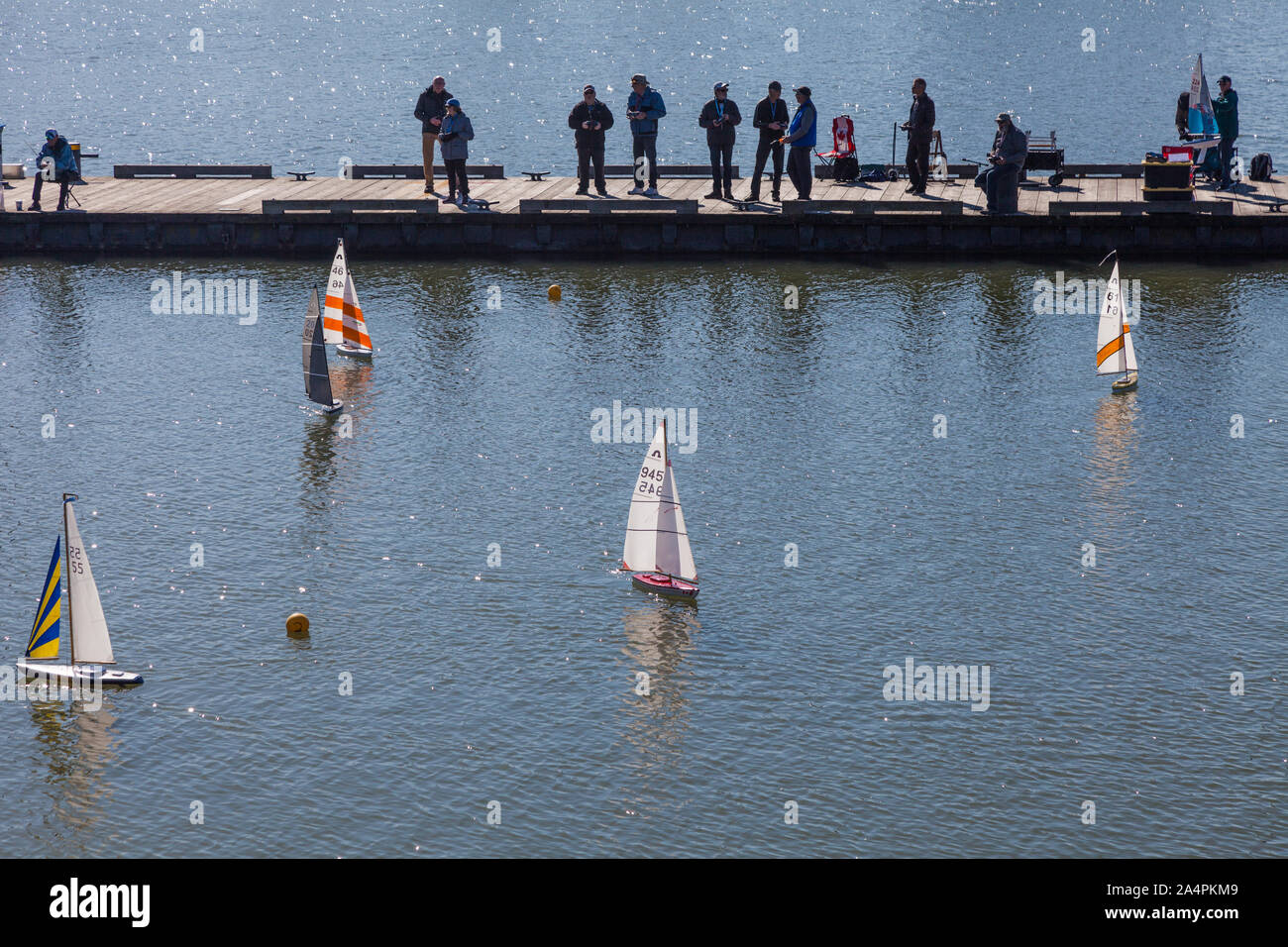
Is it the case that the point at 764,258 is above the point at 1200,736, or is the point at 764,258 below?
above

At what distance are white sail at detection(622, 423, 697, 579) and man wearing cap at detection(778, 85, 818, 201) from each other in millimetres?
21079

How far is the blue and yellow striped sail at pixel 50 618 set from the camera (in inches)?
950

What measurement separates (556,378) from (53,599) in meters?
16.9

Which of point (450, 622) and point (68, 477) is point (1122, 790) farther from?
point (68, 477)

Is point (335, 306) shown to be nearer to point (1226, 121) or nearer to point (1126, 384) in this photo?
point (1126, 384)

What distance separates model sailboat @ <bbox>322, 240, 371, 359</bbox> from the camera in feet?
131

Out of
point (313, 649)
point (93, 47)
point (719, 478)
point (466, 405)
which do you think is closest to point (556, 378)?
point (466, 405)

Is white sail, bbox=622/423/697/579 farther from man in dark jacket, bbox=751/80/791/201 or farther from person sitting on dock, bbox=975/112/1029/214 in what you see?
person sitting on dock, bbox=975/112/1029/214

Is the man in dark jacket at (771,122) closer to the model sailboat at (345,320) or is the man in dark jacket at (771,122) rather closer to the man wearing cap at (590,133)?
the man wearing cap at (590,133)

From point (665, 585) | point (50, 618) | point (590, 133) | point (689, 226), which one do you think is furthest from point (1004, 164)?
point (50, 618)

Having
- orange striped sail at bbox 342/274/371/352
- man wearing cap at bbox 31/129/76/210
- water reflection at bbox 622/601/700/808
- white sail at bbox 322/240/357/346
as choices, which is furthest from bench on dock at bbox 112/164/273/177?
water reflection at bbox 622/601/700/808

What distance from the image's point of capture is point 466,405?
37.7 m

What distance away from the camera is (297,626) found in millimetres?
26688

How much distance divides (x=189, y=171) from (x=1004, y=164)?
2855 centimetres
